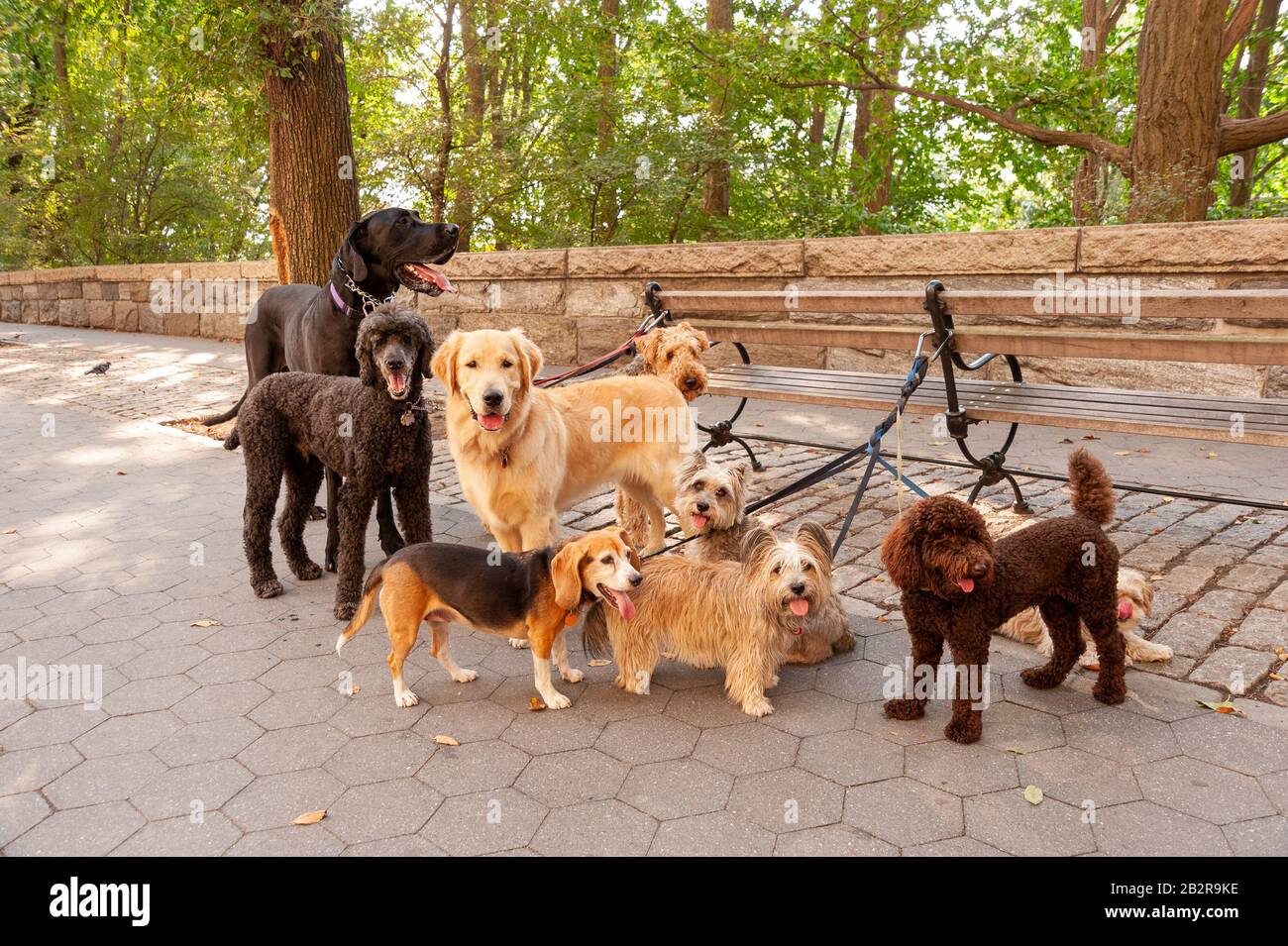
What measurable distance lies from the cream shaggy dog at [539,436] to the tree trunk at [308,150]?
5.79 m

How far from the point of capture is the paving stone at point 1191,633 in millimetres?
4035

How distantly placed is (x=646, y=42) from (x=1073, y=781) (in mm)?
14650

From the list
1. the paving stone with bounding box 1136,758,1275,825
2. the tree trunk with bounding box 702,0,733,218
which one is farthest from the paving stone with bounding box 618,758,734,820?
the tree trunk with bounding box 702,0,733,218

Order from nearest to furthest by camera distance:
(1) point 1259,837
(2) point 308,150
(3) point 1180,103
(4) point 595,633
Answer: (1) point 1259,837 → (4) point 595,633 → (2) point 308,150 → (3) point 1180,103

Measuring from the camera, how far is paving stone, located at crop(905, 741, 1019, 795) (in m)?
3.11

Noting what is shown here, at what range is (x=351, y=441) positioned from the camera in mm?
4641

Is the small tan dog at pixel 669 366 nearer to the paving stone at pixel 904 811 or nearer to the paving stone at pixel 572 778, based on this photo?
the paving stone at pixel 572 778

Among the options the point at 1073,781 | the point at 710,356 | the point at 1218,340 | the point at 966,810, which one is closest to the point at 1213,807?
the point at 1073,781

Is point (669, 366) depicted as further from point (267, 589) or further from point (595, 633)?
point (267, 589)

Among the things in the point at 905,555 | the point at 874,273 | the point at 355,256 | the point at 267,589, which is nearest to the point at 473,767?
the point at 905,555

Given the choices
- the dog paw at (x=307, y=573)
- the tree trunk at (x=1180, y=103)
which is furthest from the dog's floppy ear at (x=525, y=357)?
the tree trunk at (x=1180, y=103)

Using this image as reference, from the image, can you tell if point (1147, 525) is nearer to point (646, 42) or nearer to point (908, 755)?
point (908, 755)

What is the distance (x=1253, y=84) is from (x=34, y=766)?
18.8m

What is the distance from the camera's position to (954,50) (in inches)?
502
